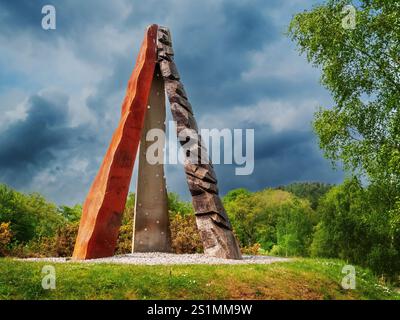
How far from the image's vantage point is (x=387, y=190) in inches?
787

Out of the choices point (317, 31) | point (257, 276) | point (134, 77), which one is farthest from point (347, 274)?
point (317, 31)

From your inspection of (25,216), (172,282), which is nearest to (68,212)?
(25,216)

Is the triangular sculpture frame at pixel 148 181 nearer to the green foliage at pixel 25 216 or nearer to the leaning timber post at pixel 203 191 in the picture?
the leaning timber post at pixel 203 191

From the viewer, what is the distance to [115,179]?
14.7 m

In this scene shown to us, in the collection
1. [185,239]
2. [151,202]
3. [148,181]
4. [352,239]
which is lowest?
[185,239]

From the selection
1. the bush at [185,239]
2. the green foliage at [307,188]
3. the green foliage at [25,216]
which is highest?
the green foliage at [307,188]

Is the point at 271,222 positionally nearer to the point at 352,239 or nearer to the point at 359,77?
the point at 352,239

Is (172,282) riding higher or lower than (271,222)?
lower

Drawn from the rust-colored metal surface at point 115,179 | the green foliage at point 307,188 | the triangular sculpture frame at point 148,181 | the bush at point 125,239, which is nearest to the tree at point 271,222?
the green foliage at point 307,188

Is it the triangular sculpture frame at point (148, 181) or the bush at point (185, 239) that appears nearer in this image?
the triangular sculpture frame at point (148, 181)

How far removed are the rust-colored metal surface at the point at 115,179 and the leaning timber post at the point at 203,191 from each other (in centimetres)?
101

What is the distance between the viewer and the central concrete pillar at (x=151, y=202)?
54.6 feet

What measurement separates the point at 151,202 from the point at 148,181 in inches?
27.6

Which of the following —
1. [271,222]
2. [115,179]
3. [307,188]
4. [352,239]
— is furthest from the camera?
[307,188]
